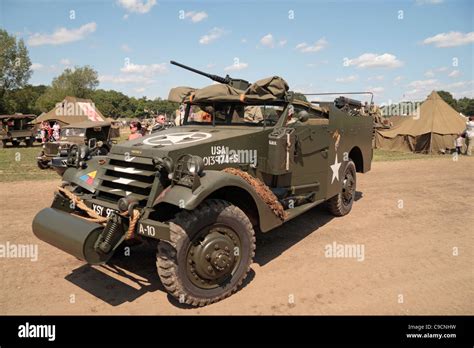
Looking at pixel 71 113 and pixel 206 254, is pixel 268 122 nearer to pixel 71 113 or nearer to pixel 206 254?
pixel 206 254

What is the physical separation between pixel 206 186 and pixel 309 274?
1.83m

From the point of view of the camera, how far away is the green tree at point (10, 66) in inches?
1695

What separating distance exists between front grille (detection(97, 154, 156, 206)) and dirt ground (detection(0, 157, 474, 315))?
39.9 inches

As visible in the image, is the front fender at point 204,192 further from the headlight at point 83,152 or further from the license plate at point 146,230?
the headlight at point 83,152

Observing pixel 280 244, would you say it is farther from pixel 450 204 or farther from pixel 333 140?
pixel 450 204

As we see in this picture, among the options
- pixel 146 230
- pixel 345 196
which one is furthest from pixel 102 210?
pixel 345 196

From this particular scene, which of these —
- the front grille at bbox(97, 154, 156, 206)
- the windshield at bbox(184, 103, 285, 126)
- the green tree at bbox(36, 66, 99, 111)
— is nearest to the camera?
the front grille at bbox(97, 154, 156, 206)

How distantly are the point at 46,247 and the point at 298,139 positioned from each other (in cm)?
384

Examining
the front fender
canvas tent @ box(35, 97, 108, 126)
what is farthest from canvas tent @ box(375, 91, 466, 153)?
canvas tent @ box(35, 97, 108, 126)

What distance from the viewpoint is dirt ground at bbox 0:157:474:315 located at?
3.83 meters

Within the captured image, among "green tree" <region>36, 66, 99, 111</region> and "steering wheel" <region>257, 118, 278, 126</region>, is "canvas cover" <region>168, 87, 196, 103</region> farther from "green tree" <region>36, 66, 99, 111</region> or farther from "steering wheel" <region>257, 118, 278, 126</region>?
"green tree" <region>36, 66, 99, 111</region>

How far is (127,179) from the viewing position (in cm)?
432

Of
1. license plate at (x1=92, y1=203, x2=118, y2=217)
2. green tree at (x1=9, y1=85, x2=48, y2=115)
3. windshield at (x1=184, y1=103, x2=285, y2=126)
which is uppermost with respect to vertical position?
green tree at (x1=9, y1=85, x2=48, y2=115)
